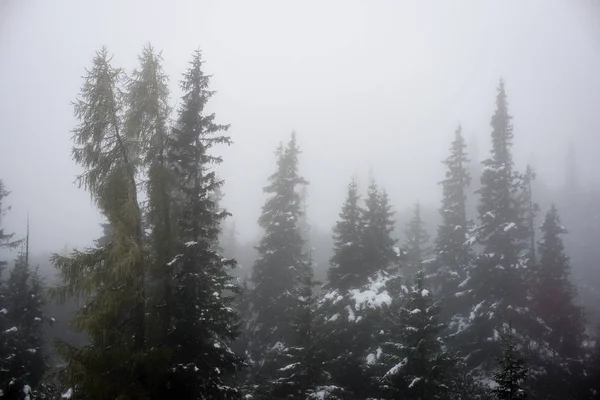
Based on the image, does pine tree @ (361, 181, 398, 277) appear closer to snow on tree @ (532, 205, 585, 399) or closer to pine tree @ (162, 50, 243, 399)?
pine tree @ (162, 50, 243, 399)

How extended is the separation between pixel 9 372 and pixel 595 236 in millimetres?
78637

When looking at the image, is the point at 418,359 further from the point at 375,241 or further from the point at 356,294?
the point at 375,241

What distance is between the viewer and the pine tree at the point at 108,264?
1223cm

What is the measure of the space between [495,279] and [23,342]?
34.1 m

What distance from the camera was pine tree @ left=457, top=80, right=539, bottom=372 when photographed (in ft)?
89.0

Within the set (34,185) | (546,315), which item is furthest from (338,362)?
(34,185)

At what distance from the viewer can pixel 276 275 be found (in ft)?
94.3

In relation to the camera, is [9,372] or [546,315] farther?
[546,315]

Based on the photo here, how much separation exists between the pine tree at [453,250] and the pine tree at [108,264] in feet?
85.5

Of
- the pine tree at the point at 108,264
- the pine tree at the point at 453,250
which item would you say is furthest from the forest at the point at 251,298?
the pine tree at the point at 453,250

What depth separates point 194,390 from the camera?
14102 millimetres

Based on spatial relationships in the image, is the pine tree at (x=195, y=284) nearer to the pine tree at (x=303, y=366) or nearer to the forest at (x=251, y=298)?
the forest at (x=251, y=298)

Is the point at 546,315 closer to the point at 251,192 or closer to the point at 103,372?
the point at 103,372

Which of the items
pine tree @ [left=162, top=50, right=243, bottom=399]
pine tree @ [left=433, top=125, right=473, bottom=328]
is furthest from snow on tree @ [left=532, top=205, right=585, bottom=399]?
pine tree @ [left=162, top=50, right=243, bottom=399]
